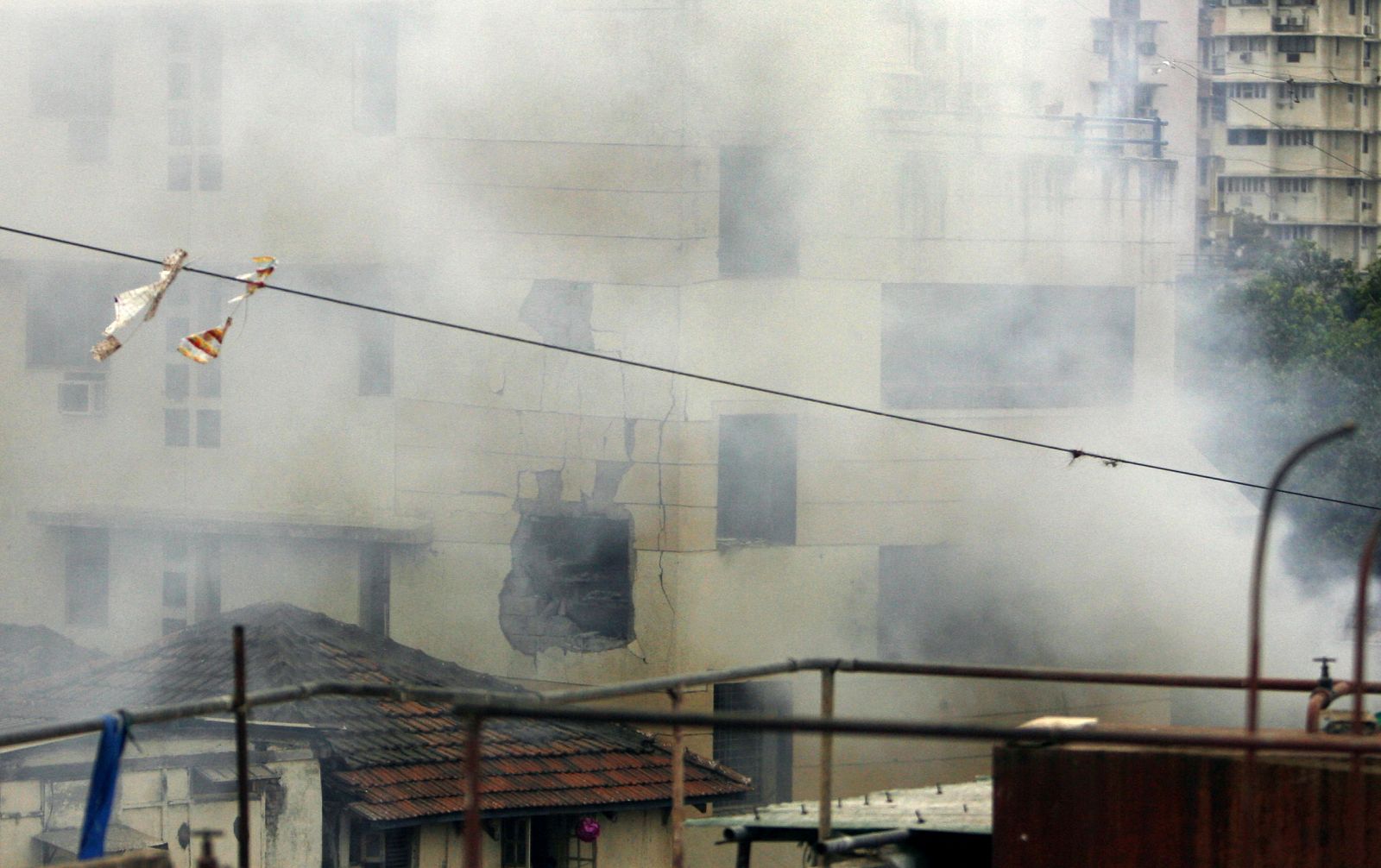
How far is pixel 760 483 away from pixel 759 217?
2.33m

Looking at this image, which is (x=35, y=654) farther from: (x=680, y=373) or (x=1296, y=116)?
(x=1296, y=116)

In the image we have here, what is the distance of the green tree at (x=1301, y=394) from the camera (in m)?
19.7

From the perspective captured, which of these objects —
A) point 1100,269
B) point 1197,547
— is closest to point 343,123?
point 1100,269

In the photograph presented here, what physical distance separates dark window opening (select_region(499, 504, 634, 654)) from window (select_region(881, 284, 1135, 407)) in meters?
2.88

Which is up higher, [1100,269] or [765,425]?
[1100,269]

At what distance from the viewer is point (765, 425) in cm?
1502

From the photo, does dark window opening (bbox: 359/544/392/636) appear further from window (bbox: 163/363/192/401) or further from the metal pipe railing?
the metal pipe railing

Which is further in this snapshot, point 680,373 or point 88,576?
point 88,576

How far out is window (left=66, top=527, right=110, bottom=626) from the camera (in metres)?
16.7

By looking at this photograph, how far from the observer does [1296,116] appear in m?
47.8

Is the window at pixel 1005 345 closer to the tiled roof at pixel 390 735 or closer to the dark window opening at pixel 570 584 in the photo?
the dark window opening at pixel 570 584

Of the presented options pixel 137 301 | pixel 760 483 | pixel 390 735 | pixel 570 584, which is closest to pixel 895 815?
pixel 390 735

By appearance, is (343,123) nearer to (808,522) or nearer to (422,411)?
(422,411)

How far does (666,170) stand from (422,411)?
3088mm
